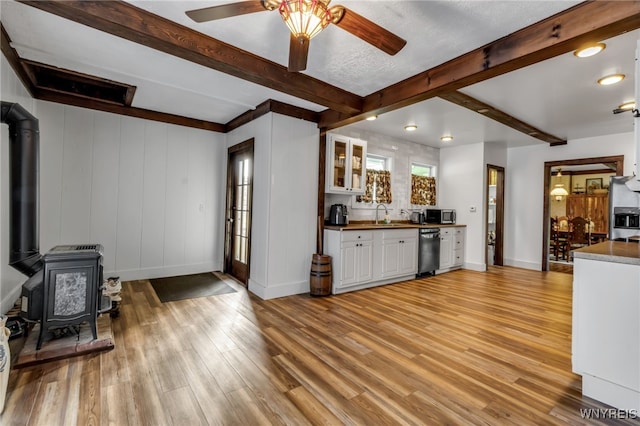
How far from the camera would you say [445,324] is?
312 cm

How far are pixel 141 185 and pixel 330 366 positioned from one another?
396cm

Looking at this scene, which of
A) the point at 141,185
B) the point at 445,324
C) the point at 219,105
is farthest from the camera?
the point at 141,185

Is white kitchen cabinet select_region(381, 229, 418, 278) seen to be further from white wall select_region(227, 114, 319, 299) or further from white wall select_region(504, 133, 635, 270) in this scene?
white wall select_region(504, 133, 635, 270)

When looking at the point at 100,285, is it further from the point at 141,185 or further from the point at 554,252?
the point at 554,252

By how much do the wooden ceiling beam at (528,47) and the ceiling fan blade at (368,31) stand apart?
3.15ft

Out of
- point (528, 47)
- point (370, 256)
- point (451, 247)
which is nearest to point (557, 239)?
point (451, 247)

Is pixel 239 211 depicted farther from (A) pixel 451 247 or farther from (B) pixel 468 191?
(B) pixel 468 191

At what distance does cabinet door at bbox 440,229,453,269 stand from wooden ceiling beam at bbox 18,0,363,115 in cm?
369

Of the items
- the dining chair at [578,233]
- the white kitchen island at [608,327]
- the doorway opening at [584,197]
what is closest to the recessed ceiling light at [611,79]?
the white kitchen island at [608,327]

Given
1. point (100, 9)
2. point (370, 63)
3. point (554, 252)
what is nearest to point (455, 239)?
point (554, 252)

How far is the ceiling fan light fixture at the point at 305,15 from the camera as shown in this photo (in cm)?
161

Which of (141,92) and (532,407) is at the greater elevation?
(141,92)

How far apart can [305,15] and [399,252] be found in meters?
3.93

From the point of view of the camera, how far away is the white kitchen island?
1.80 meters
